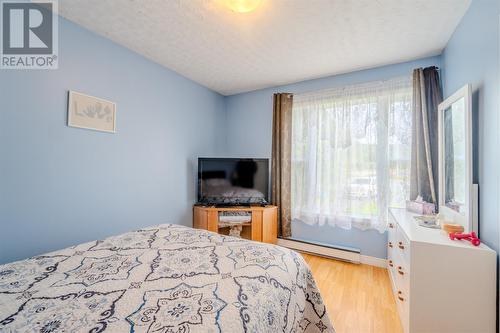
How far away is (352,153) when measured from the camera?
279cm

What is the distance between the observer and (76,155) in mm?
1921

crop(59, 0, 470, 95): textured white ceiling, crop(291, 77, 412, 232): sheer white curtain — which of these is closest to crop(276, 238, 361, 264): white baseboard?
crop(291, 77, 412, 232): sheer white curtain

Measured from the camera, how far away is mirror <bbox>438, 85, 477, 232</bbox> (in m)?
1.49

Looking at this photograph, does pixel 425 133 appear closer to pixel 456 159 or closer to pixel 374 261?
pixel 456 159

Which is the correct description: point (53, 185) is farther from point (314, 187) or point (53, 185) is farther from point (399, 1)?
point (399, 1)

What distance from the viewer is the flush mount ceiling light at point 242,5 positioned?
1.53m

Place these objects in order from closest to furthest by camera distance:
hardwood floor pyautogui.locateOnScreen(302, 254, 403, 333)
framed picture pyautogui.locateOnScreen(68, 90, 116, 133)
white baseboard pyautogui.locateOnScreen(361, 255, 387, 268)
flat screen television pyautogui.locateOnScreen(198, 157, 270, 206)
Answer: hardwood floor pyautogui.locateOnScreen(302, 254, 403, 333)
framed picture pyautogui.locateOnScreen(68, 90, 116, 133)
white baseboard pyautogui.locateOnScreen(361, 255, 387, 268)
flat screen television pyautogui.locateOnScreen(198, 157, 270, 206)

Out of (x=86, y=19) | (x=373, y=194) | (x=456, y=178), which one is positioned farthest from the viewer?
(x=373, y=194)

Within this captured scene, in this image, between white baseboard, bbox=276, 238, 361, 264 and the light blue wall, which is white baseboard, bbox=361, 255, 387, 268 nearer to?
white baseboard, bbox=276, 238, 361, 264

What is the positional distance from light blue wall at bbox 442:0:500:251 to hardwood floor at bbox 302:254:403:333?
0.99m

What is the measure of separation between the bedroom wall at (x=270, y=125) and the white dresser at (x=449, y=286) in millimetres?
1365

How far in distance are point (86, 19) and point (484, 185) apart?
3.36 m

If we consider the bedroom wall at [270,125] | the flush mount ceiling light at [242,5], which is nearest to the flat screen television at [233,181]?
the bedroom wall at [270,125]

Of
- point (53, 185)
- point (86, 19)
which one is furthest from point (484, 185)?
point (86, 19)
